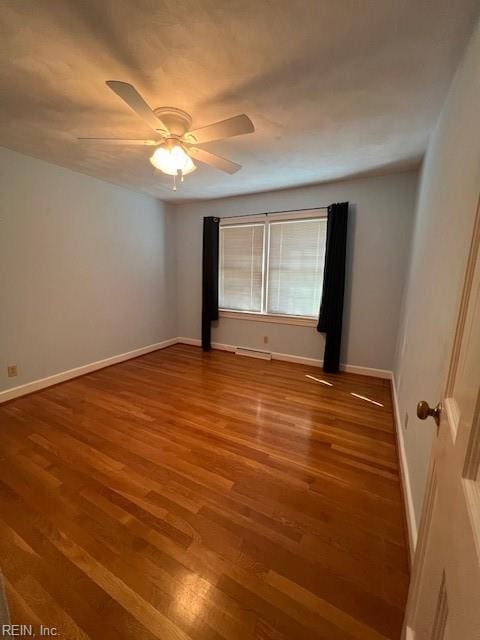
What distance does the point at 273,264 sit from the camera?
12.4 ft

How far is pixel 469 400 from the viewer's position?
1.74 ft

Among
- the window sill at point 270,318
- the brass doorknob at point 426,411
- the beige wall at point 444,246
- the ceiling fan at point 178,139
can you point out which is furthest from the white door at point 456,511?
the window sill at point 270,318

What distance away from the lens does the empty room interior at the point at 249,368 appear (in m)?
0.99

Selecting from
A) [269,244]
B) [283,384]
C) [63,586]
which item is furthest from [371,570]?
[269,244]

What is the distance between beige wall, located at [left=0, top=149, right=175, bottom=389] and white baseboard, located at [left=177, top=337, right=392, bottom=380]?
851 millimetres

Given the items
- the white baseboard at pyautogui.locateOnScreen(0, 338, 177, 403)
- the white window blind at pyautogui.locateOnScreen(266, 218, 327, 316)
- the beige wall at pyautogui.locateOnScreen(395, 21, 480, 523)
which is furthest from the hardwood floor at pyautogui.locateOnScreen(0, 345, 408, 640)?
the white window blind at pyautogui.locateOnScreen(266, 218, 327, 316)

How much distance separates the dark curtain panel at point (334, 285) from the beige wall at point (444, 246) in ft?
4.33

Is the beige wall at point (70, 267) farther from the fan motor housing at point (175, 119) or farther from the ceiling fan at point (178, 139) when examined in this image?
the fan motor housing at point (175, 119)

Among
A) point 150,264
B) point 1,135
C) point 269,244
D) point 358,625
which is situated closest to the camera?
point 358,625

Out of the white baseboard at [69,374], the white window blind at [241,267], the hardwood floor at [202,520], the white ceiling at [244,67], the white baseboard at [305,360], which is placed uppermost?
the white ceiling at [244,67]

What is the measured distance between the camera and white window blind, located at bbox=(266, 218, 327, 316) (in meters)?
3.49

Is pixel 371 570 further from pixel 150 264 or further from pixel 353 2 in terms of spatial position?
pixel 150 264

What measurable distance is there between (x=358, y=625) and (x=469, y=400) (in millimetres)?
1093

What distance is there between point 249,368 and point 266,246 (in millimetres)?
1777
